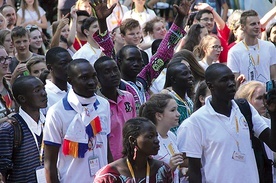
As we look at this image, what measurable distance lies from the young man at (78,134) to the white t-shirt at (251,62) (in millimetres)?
4411

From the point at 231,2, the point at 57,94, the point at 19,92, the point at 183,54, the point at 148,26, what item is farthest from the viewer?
the point at 231,2

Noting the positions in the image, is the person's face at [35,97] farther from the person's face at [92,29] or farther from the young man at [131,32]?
the young man at [131,32]

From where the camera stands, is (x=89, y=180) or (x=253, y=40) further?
(x=253, y=40)

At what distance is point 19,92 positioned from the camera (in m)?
7.77

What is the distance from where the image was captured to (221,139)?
24.1 ft

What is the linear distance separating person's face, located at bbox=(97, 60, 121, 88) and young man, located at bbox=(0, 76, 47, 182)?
1.98ft

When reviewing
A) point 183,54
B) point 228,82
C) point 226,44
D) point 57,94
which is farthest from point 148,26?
point 228,82

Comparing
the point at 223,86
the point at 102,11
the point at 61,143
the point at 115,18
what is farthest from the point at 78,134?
the point at 115,18

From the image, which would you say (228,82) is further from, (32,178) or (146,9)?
(146,9)

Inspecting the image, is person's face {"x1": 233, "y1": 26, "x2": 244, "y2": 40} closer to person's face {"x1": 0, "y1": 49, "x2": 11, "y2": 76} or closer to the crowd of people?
the crowd of people

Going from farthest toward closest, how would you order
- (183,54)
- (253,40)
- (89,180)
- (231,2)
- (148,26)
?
1. (231,2)
2. (148,26)
3. (253,40)
4. (183,54)
5. (89,180)

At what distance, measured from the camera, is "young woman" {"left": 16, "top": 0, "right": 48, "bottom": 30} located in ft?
47.9

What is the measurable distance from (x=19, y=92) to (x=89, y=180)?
3.55 ft

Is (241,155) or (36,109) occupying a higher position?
(36,109)
